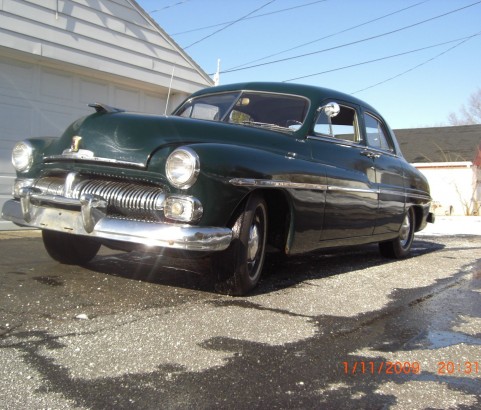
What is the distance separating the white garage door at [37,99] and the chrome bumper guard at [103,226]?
384 centimetres

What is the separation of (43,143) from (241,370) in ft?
8.91

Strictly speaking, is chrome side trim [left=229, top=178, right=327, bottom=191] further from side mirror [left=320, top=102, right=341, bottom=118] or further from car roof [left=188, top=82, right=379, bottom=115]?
car roof [left=188, top=82, right=379, bottom=115]

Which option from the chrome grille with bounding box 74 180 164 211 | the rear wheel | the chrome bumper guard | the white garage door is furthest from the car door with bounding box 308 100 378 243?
the white garage door

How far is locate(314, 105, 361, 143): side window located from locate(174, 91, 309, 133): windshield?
7.5 inches

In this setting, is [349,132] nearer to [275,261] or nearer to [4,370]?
[275,261]

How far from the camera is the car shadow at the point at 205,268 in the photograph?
165 inches

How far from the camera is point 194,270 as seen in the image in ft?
15.3

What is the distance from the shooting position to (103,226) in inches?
134

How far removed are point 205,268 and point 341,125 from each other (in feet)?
6.60

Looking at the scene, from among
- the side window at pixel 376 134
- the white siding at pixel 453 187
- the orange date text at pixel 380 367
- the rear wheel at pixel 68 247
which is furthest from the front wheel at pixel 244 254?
the white siding at pixel 453 187

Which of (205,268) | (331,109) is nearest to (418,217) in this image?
(331,109)

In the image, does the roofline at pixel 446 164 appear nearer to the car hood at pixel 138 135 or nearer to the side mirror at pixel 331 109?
the side mirror at pixel 331 109

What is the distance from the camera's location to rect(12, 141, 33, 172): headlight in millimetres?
4129

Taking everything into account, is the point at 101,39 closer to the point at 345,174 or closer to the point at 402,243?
the point at 345,174
